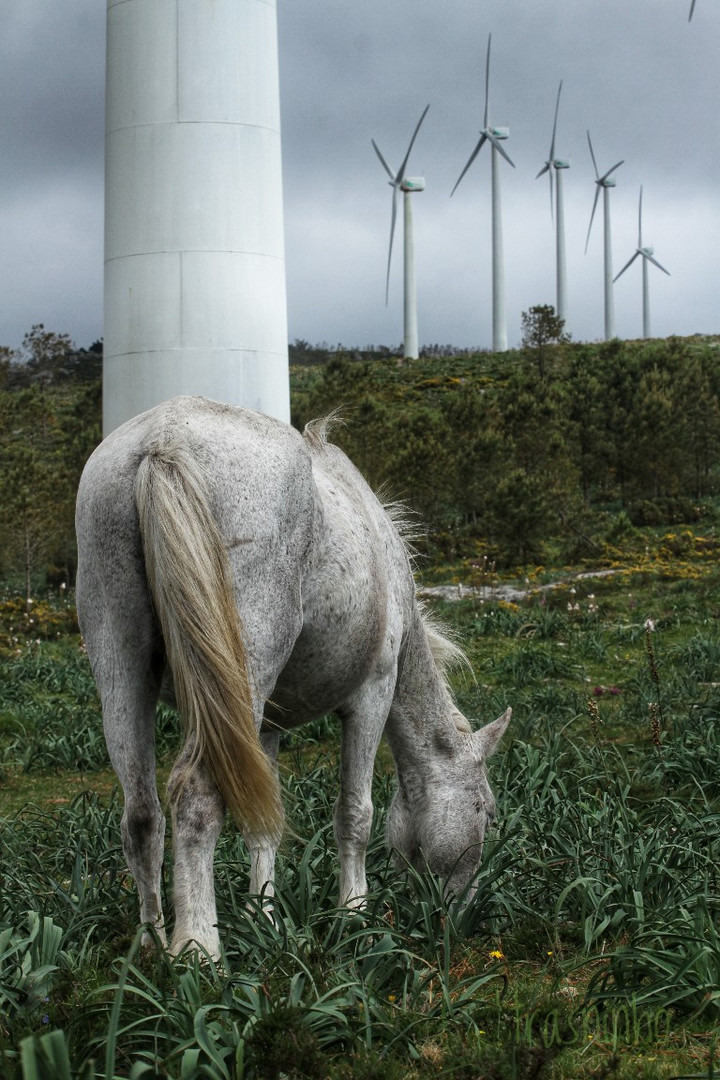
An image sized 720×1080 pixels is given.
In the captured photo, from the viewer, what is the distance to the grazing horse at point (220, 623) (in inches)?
125

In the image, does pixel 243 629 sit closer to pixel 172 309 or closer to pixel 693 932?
pixel 693 932

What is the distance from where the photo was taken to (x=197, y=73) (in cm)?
882

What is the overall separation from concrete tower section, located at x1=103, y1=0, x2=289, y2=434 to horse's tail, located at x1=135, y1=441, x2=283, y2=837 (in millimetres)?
5828

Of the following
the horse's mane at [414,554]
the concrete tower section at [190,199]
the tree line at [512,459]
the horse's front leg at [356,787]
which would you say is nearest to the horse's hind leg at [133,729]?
the horse's front leg at [356,787]

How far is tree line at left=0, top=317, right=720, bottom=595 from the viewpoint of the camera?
63.0 feet

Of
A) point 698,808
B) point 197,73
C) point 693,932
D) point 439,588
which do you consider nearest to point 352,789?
point 693,932

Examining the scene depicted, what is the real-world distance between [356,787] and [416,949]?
686 mm

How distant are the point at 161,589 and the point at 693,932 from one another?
2.02 m

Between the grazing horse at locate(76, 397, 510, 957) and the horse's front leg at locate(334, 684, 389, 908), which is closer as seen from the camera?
the grazing horse at locate(76, 397, 510, 957)

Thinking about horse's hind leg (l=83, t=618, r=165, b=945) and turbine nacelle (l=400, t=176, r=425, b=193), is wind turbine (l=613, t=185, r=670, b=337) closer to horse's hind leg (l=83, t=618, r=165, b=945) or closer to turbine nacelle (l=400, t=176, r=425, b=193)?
turbine nacelle (l=400, t=176, r=425, b=193)

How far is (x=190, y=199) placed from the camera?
8.83 metres

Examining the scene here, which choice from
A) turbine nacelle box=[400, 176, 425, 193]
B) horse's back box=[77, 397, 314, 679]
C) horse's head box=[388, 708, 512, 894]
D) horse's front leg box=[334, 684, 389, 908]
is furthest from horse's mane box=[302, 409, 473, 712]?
turbine nacelle box=[400, 176, 425, 193]

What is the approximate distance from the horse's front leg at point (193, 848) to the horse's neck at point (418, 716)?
4.75 feet

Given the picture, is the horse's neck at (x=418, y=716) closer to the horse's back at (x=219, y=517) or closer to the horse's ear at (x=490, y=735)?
the horse's ear at (x=490, y=735)
